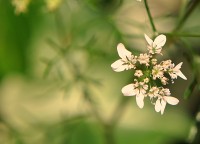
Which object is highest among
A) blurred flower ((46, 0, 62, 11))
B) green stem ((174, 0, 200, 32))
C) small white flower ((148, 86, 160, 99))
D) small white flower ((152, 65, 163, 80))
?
blurred flower ((46, 0, 62, 11))

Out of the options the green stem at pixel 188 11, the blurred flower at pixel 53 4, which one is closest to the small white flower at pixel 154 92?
the green stem at pixel 188 11

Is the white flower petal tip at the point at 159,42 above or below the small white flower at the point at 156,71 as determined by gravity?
above

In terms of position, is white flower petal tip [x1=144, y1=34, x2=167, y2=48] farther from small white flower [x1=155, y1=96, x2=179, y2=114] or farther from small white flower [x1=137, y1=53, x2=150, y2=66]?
small white flower [x1=155, y1=96, x2=179, y2=114]

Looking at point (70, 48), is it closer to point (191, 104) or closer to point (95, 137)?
point (95, 137)

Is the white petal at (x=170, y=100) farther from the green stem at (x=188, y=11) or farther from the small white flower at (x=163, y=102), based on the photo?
the green stem at (x=188, y=11)

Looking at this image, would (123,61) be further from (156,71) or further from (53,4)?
(53,4)

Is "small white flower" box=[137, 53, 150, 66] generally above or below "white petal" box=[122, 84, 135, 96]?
above

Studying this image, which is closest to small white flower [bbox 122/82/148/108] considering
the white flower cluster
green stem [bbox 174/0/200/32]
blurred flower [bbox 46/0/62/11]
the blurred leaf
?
the white flower cluster

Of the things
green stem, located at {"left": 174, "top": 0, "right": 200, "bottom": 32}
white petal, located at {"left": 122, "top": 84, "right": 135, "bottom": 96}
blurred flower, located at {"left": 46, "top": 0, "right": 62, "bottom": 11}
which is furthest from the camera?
blurred flower, located at {"left": 46, "top": 0, "right": 62, "bottom": 11}
